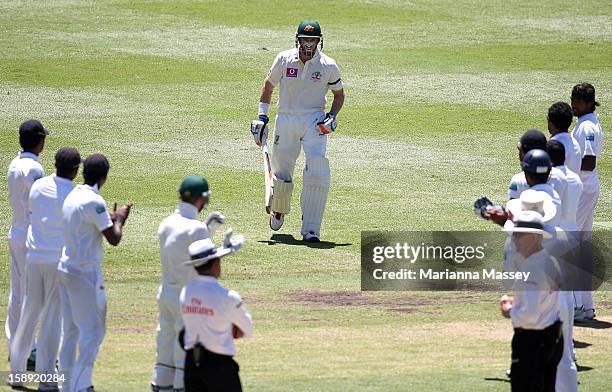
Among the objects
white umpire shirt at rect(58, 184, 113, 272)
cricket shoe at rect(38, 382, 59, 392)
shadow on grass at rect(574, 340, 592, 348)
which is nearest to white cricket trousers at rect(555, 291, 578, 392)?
shadow on grass at rect(574, 340, 592, 348)

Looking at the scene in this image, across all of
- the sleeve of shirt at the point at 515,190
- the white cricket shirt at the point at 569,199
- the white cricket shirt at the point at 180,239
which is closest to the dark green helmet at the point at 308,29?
the white cricket shirt at the point at 569,199

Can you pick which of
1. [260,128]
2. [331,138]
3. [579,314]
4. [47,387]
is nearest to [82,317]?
[47,387]

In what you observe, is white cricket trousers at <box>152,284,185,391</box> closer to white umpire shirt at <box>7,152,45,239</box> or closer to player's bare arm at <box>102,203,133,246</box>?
player's bare arm at <box>102,203,133,246</box>

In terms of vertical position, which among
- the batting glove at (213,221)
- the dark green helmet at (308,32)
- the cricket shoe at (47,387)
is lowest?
the cricket shoe at (47,387)

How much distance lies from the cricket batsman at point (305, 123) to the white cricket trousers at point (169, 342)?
626 cm

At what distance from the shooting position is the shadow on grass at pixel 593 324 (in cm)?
1193

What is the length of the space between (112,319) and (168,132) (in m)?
9.37

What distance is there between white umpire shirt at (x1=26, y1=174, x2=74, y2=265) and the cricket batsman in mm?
5572

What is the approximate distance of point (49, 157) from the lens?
63.3 ft

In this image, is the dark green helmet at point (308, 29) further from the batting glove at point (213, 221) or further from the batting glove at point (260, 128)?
the batting glove at point (213, 221)

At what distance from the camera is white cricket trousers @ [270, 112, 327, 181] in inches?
599

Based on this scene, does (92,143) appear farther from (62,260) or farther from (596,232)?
(62,260)

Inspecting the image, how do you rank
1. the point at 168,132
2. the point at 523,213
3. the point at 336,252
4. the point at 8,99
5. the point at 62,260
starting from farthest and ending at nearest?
the point at 8,99, the point at 168,132, the point at 336,252, the point at 62,260, the point at 523,213

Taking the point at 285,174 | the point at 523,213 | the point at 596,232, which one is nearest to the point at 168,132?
the point at 285,174
